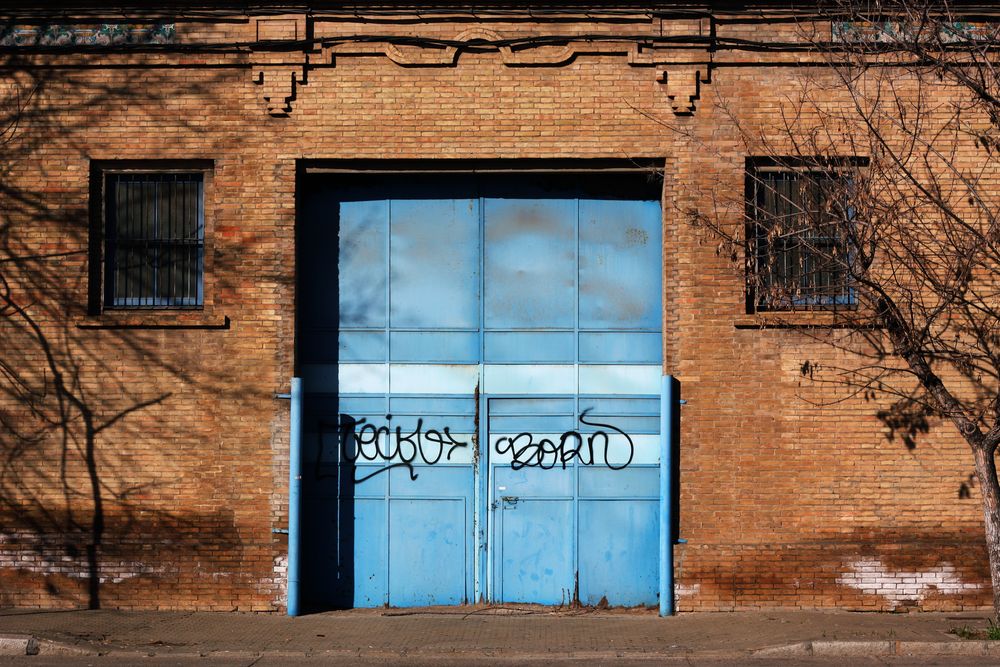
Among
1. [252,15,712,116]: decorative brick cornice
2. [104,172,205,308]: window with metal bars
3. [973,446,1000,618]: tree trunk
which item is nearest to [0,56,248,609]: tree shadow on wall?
[104,172,205,308]: window with metal bars

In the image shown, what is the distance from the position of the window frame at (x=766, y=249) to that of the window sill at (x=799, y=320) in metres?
0.09

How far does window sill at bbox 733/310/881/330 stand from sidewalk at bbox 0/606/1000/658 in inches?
120

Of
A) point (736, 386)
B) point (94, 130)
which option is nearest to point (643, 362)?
point (736, 386)

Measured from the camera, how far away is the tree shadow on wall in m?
12.1

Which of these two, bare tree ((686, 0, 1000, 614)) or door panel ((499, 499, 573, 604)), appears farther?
door panel ((499, 499, 573, 604))

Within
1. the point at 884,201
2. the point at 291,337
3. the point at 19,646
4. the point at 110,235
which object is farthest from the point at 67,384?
the point at 884,201

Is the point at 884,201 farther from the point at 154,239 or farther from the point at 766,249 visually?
the point at 154,239

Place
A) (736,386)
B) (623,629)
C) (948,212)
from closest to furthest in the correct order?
(948,212)
(623,629)
(736,386)

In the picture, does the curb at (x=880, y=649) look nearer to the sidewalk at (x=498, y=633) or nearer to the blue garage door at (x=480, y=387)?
the sidewalk at (x=498, y=633)

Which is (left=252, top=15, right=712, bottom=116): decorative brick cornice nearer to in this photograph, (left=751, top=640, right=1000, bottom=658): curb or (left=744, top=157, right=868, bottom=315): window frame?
(left=744, top=157, right=868, bottom=315): window frame

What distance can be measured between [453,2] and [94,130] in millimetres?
4223

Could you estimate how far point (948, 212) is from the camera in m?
10.0

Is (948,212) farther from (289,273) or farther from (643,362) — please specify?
(289,273)

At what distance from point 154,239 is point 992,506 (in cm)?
922
